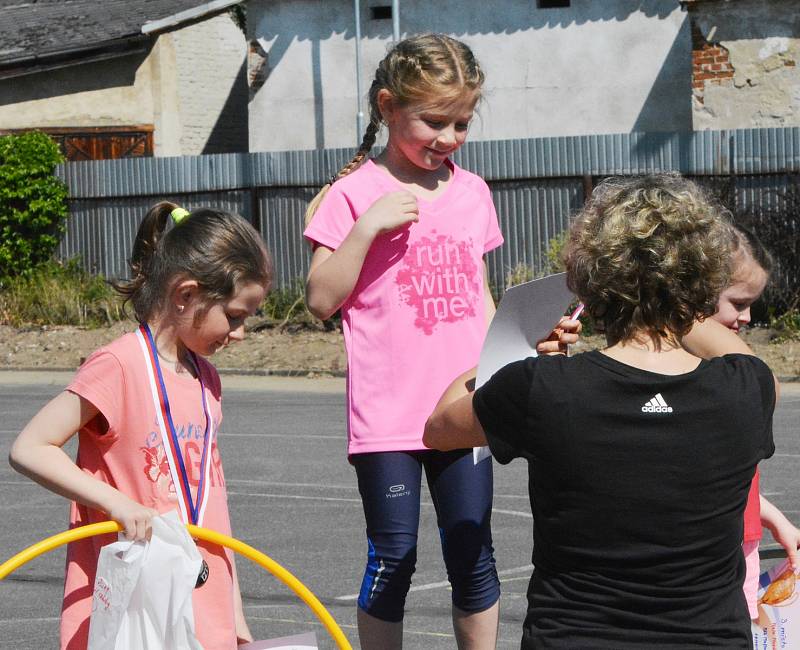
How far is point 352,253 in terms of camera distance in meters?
4.03

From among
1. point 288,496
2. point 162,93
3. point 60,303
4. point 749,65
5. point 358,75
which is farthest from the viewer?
point 162,93

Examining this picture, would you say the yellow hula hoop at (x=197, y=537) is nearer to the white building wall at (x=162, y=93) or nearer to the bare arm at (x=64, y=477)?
the bare arm at (x=64, y=477)

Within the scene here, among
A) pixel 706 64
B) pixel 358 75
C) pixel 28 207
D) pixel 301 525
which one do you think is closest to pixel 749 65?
pixel 706 64

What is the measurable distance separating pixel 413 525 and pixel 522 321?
1.25 m

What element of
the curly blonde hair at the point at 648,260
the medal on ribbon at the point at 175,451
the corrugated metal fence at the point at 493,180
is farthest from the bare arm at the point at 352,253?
the corrugated metal fence at the point at 493,180

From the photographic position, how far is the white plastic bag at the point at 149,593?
119 inches

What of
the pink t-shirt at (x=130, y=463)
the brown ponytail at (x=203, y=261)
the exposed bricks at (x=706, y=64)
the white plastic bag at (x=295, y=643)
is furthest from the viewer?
the exposed bricks at (x=706, y=64)

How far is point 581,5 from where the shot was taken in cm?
2259

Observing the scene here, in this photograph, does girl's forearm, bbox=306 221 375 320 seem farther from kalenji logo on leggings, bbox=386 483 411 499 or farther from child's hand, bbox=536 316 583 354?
child's hand, bbox=536 316 583 354

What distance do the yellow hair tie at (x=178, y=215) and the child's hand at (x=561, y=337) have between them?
3.38 feet

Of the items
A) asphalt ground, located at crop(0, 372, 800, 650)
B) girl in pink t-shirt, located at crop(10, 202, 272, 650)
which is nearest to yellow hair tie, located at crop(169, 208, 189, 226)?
girl in pink t-shirt, located at crop(10, 202, 272, 650)

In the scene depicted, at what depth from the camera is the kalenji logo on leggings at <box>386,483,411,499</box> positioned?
411 centimetres

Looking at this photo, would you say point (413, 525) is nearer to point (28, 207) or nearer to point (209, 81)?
point (28, 207)

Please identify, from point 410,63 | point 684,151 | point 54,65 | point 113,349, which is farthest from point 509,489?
point 54,65
